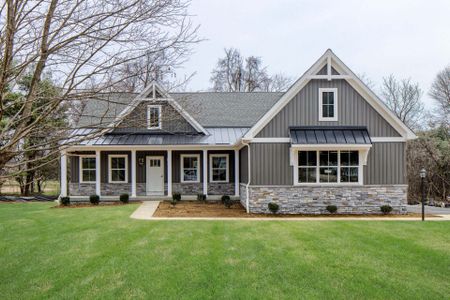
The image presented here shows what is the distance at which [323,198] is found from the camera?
553 inches

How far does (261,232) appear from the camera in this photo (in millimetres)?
Result: 10156

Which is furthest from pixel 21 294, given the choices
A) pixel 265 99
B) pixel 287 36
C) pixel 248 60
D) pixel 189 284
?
pixel 248 60

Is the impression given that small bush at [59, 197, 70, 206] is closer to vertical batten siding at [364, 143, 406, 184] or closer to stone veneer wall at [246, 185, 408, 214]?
stone veneer wall at [246, 185, 408, 214]

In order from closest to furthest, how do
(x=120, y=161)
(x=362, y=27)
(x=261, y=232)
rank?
(x=261, y=232), (x=362, y=27), (x=120, y=161)

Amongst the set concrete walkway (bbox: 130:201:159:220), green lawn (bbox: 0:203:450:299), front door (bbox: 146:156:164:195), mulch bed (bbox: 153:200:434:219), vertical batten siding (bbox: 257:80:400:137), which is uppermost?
vertical batten siding (bbox: 257:80:400:137)

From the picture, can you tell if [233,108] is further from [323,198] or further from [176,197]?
[323,198]

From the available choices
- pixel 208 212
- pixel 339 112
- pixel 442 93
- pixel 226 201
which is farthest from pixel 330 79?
pixel 442 93

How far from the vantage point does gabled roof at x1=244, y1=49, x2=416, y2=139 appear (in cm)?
1396

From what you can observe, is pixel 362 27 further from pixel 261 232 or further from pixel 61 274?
pixel 61 274

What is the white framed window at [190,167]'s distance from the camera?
1850cm

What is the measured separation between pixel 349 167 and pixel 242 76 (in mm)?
25026

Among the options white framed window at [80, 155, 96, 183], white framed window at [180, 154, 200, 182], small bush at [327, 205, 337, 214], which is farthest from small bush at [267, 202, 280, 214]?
white framed window at [80, 155, 96, 183]

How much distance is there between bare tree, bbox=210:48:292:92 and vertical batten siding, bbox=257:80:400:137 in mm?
23025

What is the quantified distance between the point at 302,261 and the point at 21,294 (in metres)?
5.10
